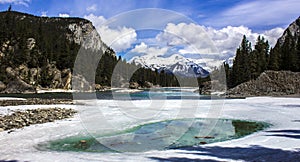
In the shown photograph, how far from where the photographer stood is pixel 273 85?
Result: 2087 inches

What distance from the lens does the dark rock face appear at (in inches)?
2023

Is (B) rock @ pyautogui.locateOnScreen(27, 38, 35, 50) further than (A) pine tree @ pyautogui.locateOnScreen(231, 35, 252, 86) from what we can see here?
Yes

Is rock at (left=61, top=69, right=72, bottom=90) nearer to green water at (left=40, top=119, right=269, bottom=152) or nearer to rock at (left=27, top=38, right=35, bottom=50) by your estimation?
rock at (left=27, top=38, right=35, bottom=50)

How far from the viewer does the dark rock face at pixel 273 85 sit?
51375 millimetres

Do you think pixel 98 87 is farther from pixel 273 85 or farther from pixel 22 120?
pixel 22 120

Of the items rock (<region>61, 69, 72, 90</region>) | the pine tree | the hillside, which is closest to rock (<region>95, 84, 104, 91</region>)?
the hillside

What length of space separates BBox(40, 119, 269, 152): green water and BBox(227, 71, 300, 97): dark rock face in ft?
125

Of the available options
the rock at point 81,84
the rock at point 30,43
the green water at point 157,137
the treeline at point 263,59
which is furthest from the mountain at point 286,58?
the rock at point 30,43

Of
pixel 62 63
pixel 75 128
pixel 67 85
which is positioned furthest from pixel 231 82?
pixel 75 128

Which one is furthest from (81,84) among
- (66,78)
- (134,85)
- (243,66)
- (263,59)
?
(263,59)

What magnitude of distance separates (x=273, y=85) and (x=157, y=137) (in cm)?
4600

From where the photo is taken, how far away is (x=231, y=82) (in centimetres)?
7694

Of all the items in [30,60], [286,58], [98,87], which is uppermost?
[30,60]

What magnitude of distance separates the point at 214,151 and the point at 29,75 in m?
85.2
